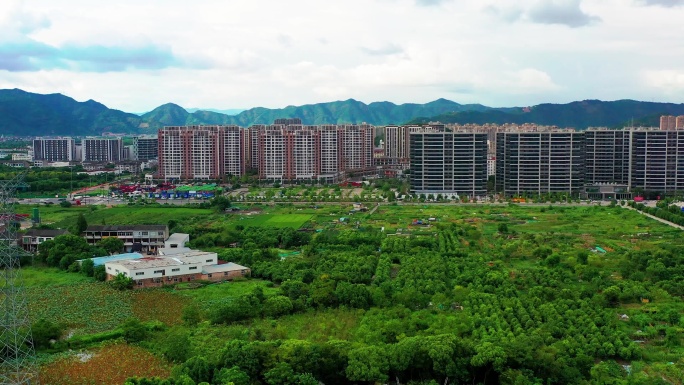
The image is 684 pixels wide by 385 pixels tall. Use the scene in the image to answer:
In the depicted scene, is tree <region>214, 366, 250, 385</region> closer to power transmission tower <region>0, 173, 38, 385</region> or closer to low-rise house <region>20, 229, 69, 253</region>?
power transmission tower <region>0, 173, 38, 385</region>

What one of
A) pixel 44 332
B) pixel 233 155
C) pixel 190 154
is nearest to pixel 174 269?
pixel 44 332

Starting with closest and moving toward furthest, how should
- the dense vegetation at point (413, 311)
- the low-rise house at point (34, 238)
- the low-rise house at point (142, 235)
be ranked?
1. the dense vegetation at point (413, 311)
2. the low-rise house at point (34, 238)
3. the low-rise house at point (142, 235)

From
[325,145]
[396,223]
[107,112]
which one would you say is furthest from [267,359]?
[107,112]

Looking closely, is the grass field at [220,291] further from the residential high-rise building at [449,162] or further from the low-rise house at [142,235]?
the residential high-rise building at [449,162]

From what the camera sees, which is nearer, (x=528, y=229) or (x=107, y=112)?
(x=528, y=229)

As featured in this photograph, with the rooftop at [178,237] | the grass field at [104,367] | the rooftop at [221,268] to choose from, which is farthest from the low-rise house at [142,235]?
the grass field at [104,367]

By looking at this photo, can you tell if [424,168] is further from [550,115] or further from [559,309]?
[550,115]
